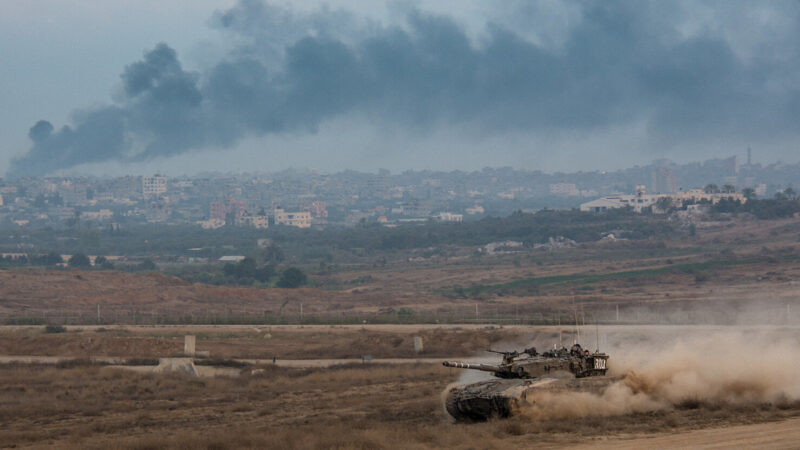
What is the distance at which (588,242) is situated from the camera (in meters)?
167

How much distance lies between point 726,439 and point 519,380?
6028mm

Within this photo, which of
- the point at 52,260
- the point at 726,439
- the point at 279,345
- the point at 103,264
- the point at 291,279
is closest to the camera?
the point at 726,439

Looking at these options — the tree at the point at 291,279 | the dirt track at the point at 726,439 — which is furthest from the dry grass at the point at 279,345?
the tree at the point at 291,279

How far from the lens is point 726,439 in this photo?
22.8m

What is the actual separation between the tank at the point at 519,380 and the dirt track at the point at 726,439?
11.0ft

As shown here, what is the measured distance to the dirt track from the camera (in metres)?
22.0

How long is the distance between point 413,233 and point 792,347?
168 metres

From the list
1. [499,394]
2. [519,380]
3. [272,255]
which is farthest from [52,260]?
[499,394]

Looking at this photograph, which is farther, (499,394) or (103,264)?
(103,264)

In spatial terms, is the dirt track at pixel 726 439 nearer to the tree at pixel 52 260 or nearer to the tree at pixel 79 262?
the tree at pixel 79 262

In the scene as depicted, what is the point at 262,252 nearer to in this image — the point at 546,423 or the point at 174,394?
the point at 174,394

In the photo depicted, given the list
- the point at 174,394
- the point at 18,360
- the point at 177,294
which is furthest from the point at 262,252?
the point at 174,394

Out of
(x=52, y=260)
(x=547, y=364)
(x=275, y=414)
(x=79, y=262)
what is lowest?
(x=275, y=414)

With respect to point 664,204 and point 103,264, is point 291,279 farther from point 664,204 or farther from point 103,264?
point 664,204
